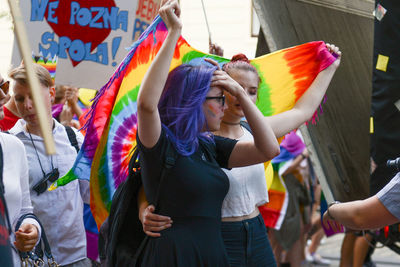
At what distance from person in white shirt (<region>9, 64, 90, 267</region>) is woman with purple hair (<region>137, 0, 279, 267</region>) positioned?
1.19 metres

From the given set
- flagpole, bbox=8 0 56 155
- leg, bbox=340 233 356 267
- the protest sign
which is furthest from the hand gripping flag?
leg, bbox=340 233 356 267

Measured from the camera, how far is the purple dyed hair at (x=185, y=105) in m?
2.73

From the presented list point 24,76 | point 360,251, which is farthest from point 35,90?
point 360,251

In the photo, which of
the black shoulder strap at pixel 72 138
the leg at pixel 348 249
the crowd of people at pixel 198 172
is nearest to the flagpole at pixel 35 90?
the crowd of people at pixel 198 172

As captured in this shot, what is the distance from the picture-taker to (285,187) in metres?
6.89

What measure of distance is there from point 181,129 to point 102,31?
231 centimetres

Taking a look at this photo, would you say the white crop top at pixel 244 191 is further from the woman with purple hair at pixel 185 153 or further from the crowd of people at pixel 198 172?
the woman with purple hair at pixel 185 153

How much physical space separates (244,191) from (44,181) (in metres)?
1.19

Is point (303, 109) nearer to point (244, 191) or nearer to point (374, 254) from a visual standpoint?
point (244, 191)

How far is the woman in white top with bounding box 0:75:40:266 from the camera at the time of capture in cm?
260

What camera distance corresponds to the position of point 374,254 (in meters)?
9.29

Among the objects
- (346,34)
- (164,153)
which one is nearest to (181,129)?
(164,153)

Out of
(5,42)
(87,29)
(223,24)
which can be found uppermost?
(87,29)

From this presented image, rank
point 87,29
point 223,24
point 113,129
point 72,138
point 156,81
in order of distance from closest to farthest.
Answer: point 156,81 → point 113,129 → point 72,138 → point 87,29 → point 223,24
